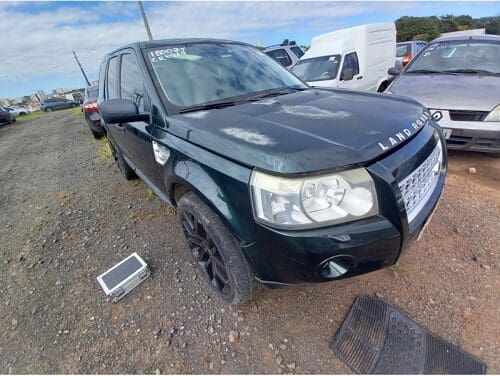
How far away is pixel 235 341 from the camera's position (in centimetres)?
180

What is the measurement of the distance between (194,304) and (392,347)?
1.32 metres

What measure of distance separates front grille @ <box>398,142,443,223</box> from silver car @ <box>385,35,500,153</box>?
1.96 meters

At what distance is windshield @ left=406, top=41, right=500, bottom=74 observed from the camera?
4.12 metres

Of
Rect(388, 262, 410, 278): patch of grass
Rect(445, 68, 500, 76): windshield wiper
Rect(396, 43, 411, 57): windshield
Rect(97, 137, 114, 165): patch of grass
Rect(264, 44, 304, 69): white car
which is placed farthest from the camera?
Rect(396, 43, 411, 57): windshield

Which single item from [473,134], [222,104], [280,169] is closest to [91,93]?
[222,104]

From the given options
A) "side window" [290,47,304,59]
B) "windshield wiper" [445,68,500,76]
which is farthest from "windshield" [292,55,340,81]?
"side window" [290,47,304,59]

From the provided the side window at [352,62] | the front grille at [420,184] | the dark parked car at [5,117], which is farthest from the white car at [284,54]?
the dark parked car at [5,117]

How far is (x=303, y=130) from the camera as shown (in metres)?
1.51

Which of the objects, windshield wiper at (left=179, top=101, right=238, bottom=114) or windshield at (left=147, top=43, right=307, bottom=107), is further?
windshield at (left=147, top=43, right=307, bottom=107)

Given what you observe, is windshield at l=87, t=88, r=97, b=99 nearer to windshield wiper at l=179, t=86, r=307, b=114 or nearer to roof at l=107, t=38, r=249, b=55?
roof at l=107, t=38, r=249, b=55

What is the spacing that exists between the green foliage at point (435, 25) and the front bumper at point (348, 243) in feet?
126

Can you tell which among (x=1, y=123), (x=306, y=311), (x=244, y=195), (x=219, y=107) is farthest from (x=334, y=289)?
(x=1, y=123)

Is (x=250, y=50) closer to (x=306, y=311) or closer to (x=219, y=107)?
(x=219, y=107)

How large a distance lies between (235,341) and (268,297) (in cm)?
39
